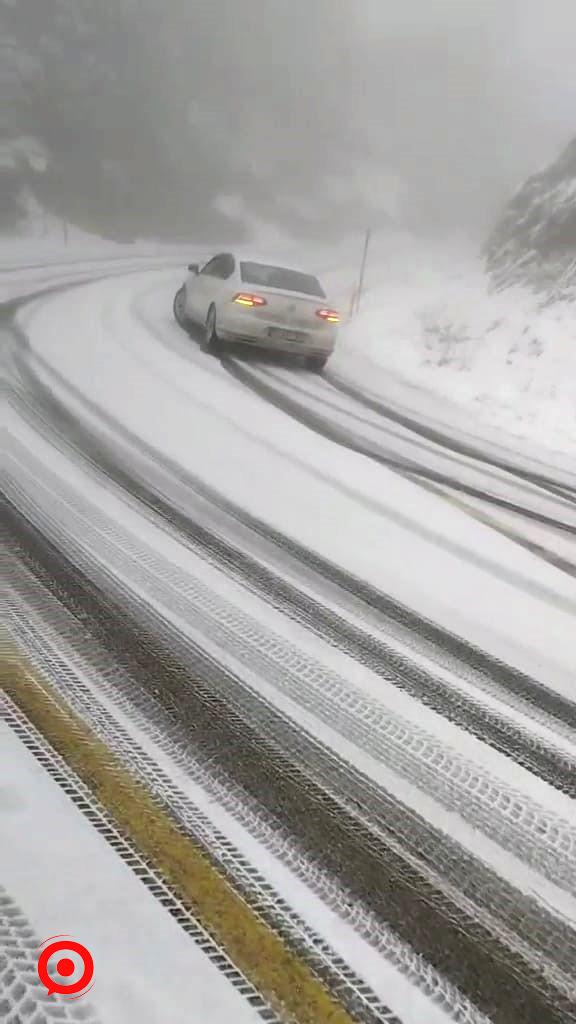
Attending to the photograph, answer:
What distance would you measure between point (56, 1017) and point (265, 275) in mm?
10421

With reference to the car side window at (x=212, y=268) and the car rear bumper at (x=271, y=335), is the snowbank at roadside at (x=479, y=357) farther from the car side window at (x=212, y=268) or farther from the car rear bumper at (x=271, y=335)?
the car side window at (x=212, y=268)

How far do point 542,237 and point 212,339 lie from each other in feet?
31.2

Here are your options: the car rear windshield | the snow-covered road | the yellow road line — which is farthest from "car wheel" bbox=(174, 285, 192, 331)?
the yellow road line

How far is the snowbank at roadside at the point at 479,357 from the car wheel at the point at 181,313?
2.70m

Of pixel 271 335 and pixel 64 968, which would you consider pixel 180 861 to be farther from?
pixel 271 335

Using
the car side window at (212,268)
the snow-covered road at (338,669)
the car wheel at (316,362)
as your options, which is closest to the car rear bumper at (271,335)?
the car wheel at (316,362)

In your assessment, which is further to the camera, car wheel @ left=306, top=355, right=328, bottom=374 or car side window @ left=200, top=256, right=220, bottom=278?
car side window @ left=200, top=256, right=220, bottom=278

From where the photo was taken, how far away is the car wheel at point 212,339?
10.6 m

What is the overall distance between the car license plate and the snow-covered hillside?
5512 mm

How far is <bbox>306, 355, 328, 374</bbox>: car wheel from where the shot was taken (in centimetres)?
1098

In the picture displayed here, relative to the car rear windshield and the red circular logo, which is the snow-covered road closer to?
the red circular logo

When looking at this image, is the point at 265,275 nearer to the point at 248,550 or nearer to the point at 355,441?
the point at 355,441

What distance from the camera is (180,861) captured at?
2.11m

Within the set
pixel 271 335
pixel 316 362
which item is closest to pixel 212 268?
pixel 271 335
